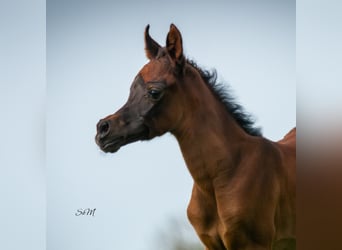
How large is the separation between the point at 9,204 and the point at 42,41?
2.01ft

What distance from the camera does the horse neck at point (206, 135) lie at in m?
1.95

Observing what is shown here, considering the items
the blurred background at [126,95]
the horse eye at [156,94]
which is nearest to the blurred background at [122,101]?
the blurred background at [126,95]

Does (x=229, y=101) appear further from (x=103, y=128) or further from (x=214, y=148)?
(x=103, y=128)

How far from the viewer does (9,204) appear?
2.21m

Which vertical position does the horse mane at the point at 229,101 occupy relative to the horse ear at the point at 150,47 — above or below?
below

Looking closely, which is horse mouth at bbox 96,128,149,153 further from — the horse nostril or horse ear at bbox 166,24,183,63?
horse ear at bbox 166,24,183,63

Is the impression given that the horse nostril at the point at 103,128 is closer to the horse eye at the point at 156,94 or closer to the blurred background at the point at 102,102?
the blurred background at the point at 102,102

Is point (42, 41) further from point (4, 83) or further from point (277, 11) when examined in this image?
point (277, 11)

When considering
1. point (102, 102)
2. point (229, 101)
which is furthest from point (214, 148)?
point (102, 102)

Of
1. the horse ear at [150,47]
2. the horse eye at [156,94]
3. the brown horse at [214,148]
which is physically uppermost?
the horse ear at [150,47]

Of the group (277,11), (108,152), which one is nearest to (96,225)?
(108,152)

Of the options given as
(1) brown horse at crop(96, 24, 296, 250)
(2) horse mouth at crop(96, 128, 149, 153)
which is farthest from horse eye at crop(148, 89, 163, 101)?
(2) horse mouth at crop(96, 128, 149, 153)

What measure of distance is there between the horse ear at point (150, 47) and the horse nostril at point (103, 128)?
27cm

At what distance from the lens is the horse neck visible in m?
1.95
